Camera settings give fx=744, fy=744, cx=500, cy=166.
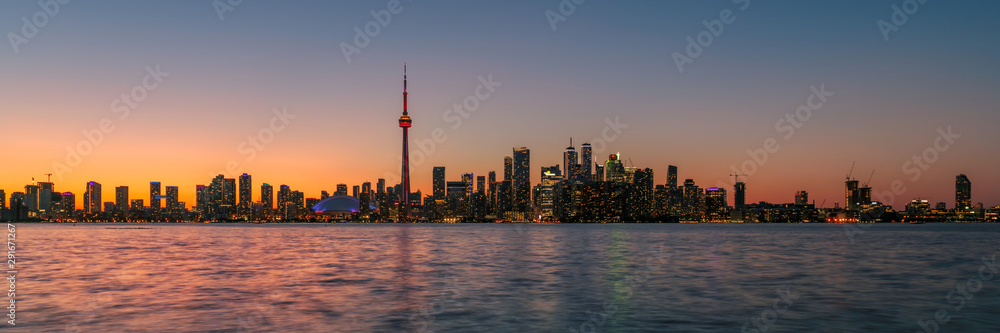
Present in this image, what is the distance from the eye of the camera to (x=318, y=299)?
3988cm

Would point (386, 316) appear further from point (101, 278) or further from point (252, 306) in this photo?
point (101, 278)

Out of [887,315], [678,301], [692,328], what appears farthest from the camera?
[678,301]

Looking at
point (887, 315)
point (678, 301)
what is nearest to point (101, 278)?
point (678, 301)

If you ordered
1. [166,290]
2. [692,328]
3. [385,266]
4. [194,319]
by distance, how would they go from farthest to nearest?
[385,266] < [166,290] < [194,319] < [692,328]

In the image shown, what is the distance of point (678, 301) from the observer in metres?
39.3

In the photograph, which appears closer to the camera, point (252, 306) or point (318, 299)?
point (252, 306)

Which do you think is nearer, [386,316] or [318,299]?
[386,316]

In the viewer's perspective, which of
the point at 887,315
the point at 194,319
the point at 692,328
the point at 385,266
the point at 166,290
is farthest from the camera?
the point at 385,266

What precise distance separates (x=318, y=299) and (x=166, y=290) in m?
10.5

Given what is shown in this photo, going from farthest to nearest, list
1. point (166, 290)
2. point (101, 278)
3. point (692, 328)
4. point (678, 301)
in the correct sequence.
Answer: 1. point (101, 278)
2. point (166, 290)
3. point (678, 301)
4. point (692, 328)

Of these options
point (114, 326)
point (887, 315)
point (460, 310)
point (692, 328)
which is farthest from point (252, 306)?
point (887, 315)

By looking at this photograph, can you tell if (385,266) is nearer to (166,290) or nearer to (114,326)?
(166,290)

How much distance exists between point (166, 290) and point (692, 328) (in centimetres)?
3055

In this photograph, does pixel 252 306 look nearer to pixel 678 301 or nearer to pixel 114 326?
pixel 114 326
